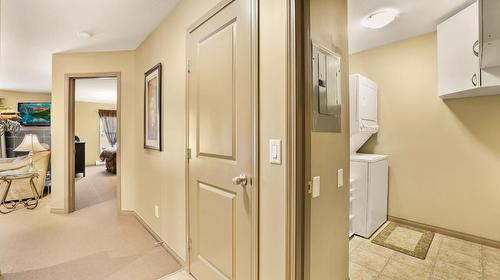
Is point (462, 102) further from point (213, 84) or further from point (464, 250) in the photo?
point (213, 84)

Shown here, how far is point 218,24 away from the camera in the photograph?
5.07 ft

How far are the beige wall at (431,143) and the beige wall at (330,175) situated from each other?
1835 millimetres

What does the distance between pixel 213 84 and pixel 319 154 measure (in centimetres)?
84

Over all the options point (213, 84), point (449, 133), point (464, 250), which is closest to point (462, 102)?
point (449, 133)

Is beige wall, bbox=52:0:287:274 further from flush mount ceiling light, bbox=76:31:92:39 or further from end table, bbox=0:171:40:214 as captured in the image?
end table, bbox=0:171:40:214

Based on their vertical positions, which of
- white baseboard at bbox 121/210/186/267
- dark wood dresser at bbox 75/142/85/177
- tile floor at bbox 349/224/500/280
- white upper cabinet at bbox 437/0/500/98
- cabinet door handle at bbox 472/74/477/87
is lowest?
tile floor at bbox 349/224/500/280

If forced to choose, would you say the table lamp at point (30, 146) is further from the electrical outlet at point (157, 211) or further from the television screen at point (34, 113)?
the television screen at point (34, 113)

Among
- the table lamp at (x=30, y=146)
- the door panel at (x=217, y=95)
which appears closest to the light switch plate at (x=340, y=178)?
the door panel at (x=217, y=95)

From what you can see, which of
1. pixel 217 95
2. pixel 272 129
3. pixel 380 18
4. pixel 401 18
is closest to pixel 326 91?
pixel 272 129

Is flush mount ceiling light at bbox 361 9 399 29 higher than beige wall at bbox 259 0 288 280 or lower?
higher

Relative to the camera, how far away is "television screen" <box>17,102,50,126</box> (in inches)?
256

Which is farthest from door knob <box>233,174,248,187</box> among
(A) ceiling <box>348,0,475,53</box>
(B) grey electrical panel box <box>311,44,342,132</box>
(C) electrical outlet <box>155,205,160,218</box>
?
(A) ceiling <box>348,0,475,53</box>

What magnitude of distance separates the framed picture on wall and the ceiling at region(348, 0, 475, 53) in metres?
2.08

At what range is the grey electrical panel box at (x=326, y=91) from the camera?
129cm
